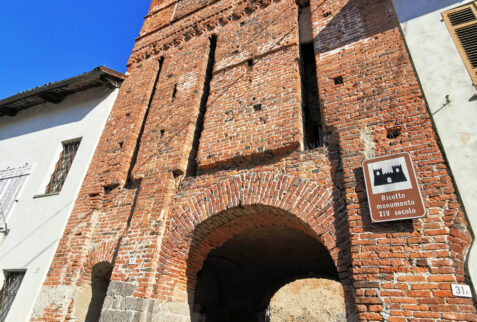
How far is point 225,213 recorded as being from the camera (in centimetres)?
436

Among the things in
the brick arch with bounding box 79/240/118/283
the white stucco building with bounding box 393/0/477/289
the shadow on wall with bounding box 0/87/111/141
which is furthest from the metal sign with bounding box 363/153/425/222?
the shadow on wall with bounding box 0/87/111/141

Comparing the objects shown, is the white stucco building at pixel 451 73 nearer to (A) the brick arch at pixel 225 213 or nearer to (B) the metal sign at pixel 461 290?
(B) the metal sign at pixel 461 290

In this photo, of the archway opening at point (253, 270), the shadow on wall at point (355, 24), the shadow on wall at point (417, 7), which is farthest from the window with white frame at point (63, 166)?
the shadow on wall at point (417, 7)

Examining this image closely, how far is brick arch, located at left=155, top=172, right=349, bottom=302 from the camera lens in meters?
3.81

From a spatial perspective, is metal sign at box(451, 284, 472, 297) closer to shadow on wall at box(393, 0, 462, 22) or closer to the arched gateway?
the arched gateway

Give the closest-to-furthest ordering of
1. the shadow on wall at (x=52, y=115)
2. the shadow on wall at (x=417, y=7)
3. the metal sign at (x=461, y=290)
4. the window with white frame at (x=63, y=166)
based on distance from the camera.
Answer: the metal sign at (x=461, y=290)
the shadow on wall at (x=417, y=7)
the window with white frame at (x=63, y=166)
the shadow on wall at (x=52, y=115)

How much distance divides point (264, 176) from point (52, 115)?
7.53 m

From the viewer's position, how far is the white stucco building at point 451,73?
10.4 ft

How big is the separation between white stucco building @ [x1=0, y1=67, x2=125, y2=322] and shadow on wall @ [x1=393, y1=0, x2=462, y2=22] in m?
6.87

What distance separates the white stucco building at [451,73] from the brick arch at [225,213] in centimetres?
147

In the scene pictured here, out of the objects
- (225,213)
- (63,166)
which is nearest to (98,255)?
(225,213)

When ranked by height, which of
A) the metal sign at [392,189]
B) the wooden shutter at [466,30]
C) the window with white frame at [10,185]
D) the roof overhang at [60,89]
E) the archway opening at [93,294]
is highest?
the roof overhang at [60,89]

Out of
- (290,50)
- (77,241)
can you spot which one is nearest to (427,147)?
(290,50)

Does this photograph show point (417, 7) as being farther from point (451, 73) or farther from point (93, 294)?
point (93, 294)
